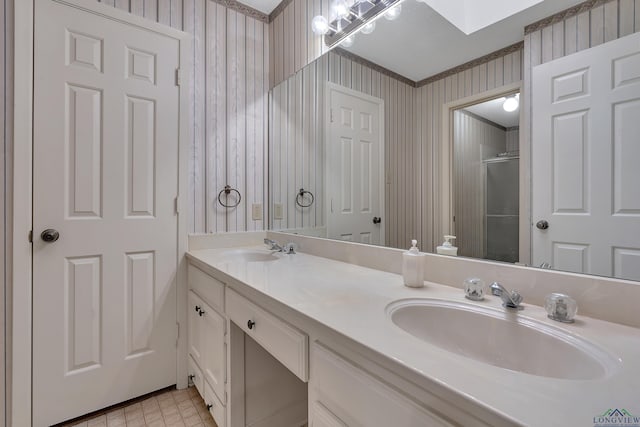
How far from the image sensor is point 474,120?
3.32 ft

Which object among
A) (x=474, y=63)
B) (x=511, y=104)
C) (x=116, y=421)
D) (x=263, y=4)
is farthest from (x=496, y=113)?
(x=116, y=421)

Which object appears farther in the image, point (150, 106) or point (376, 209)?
point (150, 106)

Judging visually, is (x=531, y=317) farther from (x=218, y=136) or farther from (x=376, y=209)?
(x=218, y=136)

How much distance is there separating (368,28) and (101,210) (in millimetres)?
1642

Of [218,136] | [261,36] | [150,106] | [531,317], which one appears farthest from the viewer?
[261,36]

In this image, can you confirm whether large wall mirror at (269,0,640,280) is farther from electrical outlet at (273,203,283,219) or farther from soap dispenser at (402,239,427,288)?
electrical outlet at (273,203,283,219)

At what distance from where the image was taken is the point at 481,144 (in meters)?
0.99

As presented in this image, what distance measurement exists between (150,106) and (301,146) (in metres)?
0.89

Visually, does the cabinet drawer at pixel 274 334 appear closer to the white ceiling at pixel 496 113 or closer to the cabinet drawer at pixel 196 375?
the cabinet drawer at pixel 196 375

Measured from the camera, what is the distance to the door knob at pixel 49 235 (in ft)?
4.50

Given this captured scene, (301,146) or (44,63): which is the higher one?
(44,63)

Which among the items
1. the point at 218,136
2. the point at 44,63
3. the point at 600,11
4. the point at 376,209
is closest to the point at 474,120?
the point at 600,11

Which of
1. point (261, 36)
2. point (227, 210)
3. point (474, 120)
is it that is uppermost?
point (261, 36)

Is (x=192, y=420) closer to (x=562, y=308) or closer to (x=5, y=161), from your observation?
(x=5, y=161)
